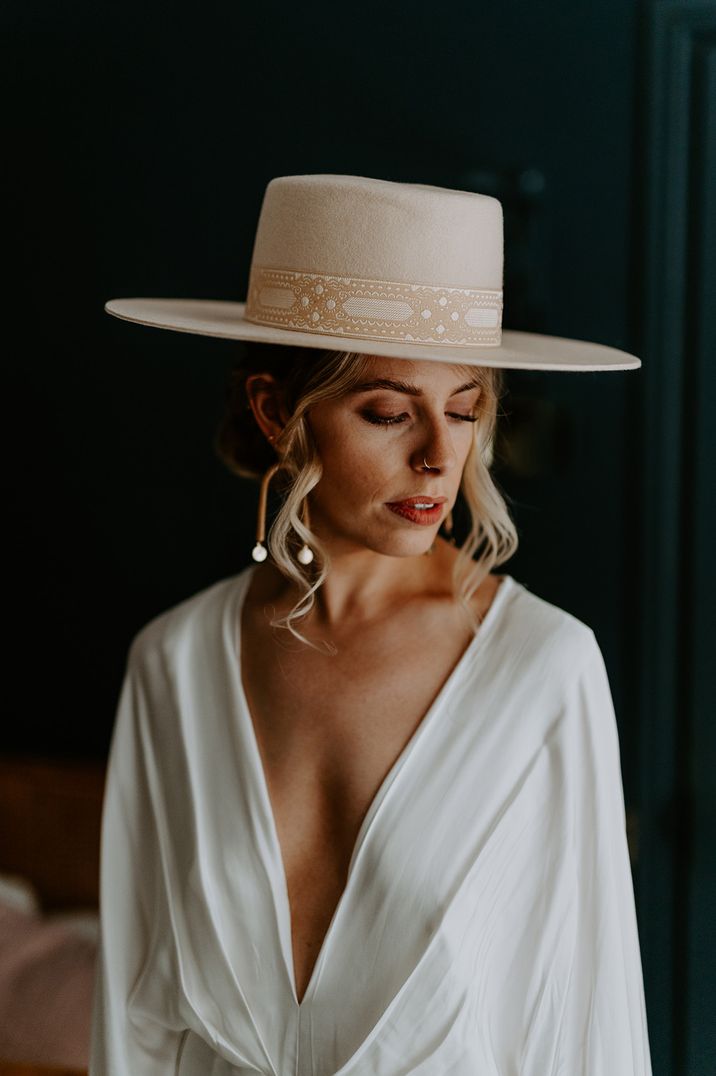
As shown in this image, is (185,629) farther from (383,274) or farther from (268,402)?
(383,274)

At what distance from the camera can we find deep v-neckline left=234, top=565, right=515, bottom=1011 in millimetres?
1109

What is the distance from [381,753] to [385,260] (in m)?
0.48

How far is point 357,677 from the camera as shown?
120cm

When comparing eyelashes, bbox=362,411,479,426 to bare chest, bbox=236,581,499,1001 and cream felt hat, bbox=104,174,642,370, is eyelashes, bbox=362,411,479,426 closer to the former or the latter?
cream felt hat, bbox=104,174,642,370

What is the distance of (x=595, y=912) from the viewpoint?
113 cm

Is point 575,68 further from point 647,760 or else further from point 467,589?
point 647,760

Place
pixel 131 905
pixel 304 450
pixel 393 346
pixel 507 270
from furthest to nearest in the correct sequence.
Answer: pixel 507 270
pixel 131 905
pixel 304 450
pixel 393 346

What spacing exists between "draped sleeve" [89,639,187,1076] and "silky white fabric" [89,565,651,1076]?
0.08 feet

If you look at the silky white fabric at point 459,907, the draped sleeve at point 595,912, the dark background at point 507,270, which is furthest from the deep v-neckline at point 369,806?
the dark background at point 507,270

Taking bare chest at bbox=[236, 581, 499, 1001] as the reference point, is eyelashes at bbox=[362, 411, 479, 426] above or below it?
above

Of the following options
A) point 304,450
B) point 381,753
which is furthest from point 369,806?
point 304,450

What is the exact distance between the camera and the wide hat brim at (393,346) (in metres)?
0.99

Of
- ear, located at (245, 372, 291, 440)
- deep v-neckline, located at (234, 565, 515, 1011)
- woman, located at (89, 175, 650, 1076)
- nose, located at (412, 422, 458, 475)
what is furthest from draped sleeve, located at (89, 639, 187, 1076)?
nose, located at (412, 422, 458, 475)

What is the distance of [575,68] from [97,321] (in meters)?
0.84
